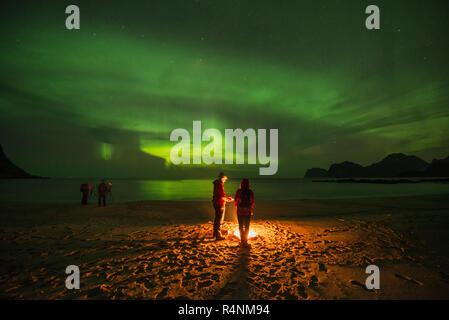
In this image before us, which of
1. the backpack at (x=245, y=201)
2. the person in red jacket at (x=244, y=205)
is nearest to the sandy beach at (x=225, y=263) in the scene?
the person in red jacket at (x=244, y=205)

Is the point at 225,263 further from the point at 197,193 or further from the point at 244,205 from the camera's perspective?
the point at 197,193

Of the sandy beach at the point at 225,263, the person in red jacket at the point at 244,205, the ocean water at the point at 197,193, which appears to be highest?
the person in red jacket at the point at 244,205

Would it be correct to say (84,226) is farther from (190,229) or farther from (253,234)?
(253,234)

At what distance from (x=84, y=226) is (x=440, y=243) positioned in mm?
14839

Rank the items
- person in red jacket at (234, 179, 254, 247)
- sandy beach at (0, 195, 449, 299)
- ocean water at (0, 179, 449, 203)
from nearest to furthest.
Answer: sandy beach at (0, 195, 449, 299) < person in red jacket at (234, 179, 254, 247) < ocean water at (0, 179, 449, 203)

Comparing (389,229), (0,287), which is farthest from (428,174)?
(0,287)

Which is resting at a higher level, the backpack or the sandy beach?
the backpack

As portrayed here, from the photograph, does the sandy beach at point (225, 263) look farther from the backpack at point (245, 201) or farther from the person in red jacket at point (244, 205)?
the backpack at point (245, 201)

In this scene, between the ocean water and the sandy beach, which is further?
the ocean water

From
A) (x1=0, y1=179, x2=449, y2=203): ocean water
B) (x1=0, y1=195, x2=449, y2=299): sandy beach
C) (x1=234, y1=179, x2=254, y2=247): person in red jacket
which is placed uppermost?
(x1=234, y1=179, x2=254, y2=247): person in red jacket

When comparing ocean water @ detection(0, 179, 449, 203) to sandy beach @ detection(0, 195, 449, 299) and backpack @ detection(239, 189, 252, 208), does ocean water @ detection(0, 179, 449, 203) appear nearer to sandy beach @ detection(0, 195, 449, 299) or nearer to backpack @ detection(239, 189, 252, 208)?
sandy beach @ detection(0, 195, 449, 299)

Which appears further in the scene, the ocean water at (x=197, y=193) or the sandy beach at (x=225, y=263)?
the ocean water at (x=197, y=193)

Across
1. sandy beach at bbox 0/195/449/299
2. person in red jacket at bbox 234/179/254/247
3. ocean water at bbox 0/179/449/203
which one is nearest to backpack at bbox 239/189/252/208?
person in red jacket at bbox 234/179/254/247
